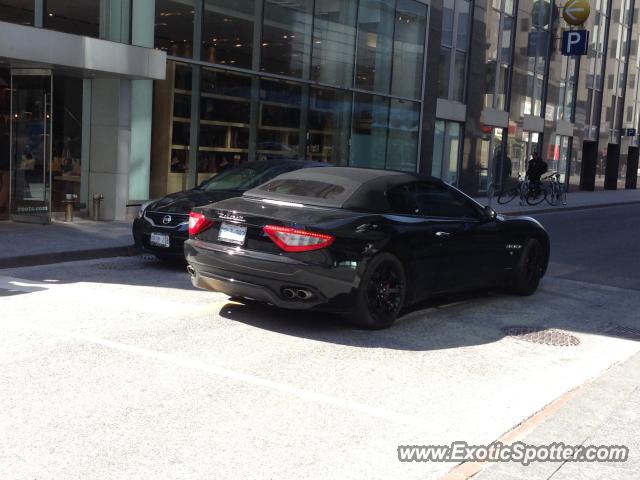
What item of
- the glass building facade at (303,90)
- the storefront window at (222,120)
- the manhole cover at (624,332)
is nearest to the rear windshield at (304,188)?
the manhole cover at (624,332)

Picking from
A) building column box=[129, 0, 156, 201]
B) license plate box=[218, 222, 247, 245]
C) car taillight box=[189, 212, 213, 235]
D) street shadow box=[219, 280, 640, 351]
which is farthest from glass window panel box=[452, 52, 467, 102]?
license plate box=[218, 222, 247, 245]

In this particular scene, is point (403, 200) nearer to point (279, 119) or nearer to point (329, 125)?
point (279, 119)

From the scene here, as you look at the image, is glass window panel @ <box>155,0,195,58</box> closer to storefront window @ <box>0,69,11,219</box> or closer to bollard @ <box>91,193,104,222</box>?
storefront window @ <box>0,69,11,219</box>

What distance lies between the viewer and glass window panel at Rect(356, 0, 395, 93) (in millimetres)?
22641

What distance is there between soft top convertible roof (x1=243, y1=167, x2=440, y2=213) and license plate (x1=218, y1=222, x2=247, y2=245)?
0.68 meters

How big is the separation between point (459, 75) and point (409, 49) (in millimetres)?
3610

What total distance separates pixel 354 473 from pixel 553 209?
23.4m

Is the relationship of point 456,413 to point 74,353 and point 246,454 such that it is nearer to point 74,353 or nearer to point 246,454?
point 246,454

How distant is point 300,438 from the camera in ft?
14.9

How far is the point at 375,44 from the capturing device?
76.4ft

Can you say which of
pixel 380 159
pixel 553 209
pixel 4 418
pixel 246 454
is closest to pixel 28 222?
pixel 4 418

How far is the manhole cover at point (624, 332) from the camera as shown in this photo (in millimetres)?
7816

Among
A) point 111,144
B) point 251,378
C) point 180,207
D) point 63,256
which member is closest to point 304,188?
point 251,378

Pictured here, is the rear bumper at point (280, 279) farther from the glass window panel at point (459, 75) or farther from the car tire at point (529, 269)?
the glass window panel at point (459, 75)
